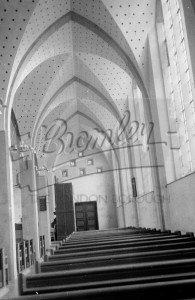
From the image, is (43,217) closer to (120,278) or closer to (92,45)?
(92,45)

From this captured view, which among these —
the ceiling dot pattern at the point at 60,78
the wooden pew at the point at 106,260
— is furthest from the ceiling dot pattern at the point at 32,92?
the wooden pew at the point at 106,260

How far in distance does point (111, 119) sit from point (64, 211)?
6.18 meters

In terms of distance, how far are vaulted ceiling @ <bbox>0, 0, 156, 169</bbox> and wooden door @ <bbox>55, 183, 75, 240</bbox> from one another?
20.0ft

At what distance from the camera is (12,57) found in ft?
30.2

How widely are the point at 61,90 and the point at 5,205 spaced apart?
6430mm

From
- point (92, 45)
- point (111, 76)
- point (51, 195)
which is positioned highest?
point (92, 45)

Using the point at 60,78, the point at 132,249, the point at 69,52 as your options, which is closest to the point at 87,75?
the point at 60,78

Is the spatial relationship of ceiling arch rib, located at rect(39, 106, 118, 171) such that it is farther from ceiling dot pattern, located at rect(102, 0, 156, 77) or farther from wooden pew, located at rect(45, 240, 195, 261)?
wooden pew, located at rect(45, 240, 195, 261)

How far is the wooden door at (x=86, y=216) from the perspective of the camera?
22.3 meters

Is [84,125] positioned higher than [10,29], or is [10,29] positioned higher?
[84,125]

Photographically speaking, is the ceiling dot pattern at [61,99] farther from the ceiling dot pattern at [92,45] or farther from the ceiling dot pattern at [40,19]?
the ceiling dot pattern at [40,19]

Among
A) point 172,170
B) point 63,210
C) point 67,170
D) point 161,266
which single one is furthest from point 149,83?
point 67,170

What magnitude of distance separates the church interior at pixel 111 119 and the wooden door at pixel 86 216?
5.79m

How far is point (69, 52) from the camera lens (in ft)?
39.2
